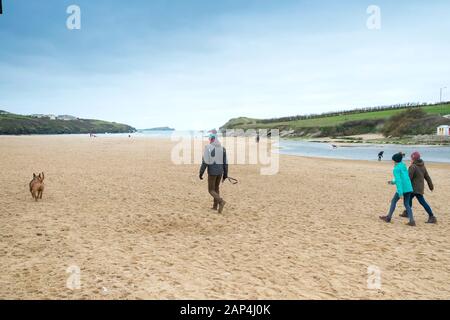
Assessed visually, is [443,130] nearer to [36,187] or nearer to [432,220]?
[432,220]

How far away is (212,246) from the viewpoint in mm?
8242

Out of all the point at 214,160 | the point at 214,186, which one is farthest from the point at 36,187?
the point at 214,160

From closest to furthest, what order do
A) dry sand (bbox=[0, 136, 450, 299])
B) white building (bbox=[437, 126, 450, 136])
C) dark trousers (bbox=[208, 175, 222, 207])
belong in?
dry sand (bbox=[0, 136, 450, 299]) < dark trousers (bbox=[208, 175, 222, 207]) < white building (bbox=[437, 126, 450, 136])

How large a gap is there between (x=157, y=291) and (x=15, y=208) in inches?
339

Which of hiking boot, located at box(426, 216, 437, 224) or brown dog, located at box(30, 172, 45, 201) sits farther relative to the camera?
brown dog, located at box(30, 172, 45, 201)

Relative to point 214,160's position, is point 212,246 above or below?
below

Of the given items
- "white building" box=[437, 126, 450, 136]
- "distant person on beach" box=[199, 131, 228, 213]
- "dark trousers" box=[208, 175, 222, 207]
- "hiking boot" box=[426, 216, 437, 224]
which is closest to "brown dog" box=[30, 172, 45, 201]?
"distant person on beach" box=[199, 131, 228, 213]

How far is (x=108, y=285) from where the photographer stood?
5.83m

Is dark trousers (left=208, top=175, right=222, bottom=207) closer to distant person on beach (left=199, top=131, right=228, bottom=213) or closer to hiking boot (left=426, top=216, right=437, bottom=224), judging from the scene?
distant person on beach (left=199, top=131, right=228, bottom=213)

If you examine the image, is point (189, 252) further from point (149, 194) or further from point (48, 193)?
point (48, 193)

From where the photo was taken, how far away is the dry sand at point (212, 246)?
231 inches

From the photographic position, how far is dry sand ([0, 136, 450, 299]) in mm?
5863

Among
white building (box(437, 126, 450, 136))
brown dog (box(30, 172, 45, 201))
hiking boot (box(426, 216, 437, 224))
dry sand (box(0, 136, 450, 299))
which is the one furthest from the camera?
white building (box(437, 126, 450, 136))
